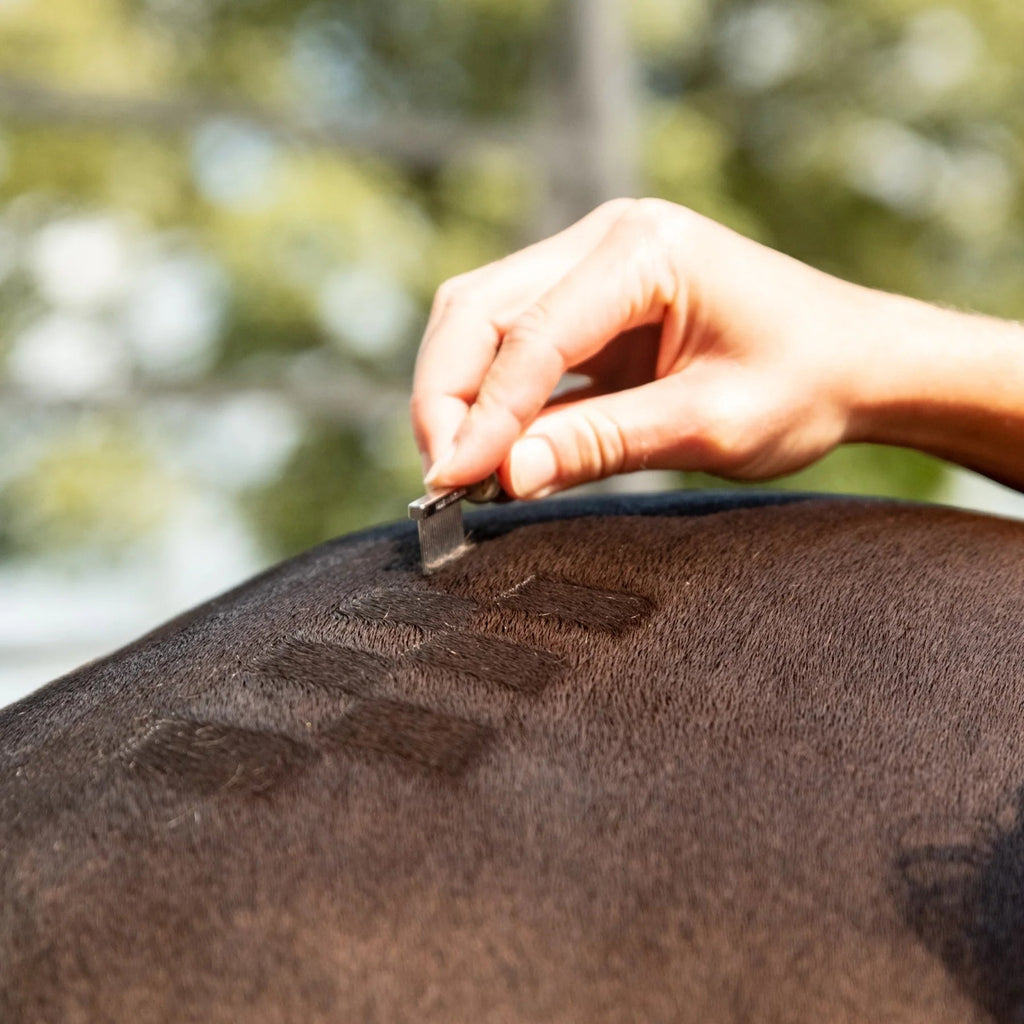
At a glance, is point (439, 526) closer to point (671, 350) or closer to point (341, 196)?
point (671, 350)

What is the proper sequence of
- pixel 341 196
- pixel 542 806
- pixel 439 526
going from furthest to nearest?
pixel 341 196 < pixel 439 526 < pixel 542 806

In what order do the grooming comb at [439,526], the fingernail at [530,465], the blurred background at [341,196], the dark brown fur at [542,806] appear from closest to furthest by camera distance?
1. the dark brown fur at [542,806]
2. the grooming comb at [439,526]
3. the fingernail at [530,465]
4. the blurred background at [341,196]

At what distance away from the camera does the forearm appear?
2.08ft

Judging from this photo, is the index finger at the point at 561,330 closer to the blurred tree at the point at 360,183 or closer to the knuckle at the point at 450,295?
the knuckle at the point at 450,295

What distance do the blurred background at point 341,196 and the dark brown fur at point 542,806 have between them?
1549mm

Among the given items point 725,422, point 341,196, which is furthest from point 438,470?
point 341,196

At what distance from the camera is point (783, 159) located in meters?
5.64

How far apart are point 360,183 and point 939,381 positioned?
11.7 feet

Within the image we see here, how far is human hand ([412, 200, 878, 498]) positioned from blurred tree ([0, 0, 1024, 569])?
4.33 feet

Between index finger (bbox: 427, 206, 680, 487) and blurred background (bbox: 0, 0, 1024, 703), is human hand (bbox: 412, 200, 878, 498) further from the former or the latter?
Answer: blurred background (bbox: 0, 0, 1024, 703)

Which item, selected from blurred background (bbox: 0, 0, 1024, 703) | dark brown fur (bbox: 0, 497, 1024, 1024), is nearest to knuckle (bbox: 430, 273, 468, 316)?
dark brown fur (bbox: 0, 497, 1024, 1024)

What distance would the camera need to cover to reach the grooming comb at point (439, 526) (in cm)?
49

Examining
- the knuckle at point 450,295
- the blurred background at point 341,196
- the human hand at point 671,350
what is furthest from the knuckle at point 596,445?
the blurred background at point 341,196

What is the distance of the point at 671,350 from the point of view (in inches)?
25.5
